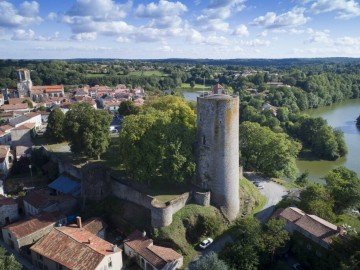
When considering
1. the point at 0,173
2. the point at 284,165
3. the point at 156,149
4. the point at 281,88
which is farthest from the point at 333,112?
the point at 0,173

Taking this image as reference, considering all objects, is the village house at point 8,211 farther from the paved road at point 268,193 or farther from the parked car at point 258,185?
the parked car at point 258,185

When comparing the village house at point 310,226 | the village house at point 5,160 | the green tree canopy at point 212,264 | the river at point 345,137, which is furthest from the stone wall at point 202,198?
the village house at point 5,160

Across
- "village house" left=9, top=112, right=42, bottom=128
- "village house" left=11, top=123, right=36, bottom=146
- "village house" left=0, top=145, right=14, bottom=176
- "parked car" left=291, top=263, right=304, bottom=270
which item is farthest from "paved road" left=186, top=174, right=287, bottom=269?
"village house" left=9, top=112, right=42, bottom=128

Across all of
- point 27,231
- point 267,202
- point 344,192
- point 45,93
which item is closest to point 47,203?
point 27,231

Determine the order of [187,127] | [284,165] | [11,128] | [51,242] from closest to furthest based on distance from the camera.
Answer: [51,242] → [187,127] → [284,165] → [11,128]

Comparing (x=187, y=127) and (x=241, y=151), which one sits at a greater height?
(x=187, y=127)

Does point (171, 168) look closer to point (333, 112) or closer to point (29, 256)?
point (29, 256)

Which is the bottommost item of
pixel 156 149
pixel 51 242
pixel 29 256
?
pixel 29 256
